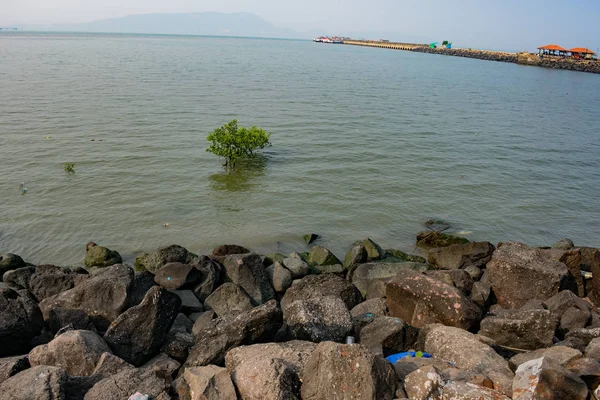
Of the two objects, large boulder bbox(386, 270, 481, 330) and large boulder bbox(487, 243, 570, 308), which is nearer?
large boulder bbox(386, 270, 481, 330)

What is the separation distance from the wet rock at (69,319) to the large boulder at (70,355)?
1174 mm

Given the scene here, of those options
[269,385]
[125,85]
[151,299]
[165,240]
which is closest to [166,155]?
[165,240]

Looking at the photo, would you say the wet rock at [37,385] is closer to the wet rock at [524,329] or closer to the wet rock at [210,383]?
the wet rock at [210,383]

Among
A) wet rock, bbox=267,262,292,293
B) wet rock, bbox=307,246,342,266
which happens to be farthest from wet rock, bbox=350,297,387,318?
wet rock, bbox=307,246,342,266

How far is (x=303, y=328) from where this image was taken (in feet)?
22.2

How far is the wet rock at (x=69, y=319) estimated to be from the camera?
7520mm

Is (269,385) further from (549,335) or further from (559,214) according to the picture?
(559,214)

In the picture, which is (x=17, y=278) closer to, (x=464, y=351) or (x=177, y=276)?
(x=177, y=276)

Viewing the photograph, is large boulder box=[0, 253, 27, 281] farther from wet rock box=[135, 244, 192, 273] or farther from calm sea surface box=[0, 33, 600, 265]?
wet rock box=[135, 244, 192, 273]

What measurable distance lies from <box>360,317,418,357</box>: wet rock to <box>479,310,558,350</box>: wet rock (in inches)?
45.8

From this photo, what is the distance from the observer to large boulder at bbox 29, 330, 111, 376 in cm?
620

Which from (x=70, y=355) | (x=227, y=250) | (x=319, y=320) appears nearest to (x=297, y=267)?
(x=227, y=250)

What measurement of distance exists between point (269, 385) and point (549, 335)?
4.41 meters

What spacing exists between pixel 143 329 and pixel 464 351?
178 inches
